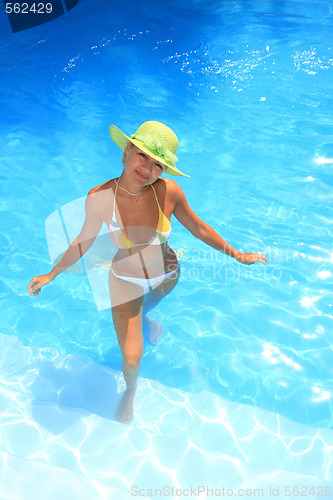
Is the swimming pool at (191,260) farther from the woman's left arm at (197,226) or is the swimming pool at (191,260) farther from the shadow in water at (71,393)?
the woman's left arm at (197,226)

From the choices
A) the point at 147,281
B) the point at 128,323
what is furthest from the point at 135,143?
the point at 128,323

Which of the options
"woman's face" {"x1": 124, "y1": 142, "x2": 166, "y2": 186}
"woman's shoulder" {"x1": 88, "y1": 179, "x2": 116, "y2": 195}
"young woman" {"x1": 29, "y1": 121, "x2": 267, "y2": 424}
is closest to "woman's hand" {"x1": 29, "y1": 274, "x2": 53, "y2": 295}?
"young woman" {"x1": 29, "y1": 121, "x2": 267, "y2": 424}

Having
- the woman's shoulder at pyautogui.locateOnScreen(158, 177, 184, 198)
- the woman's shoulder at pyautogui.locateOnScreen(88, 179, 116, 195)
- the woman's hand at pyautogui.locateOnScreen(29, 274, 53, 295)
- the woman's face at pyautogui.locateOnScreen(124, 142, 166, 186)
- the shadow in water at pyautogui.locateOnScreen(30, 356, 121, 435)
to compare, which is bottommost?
the shadow in water at pyautogui.locateOnScreen(30, 356, 121, 435)

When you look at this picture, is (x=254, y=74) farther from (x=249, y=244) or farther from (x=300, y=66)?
(x=249, y=244)

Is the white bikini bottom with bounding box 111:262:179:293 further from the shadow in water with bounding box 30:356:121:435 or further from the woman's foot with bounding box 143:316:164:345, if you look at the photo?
the shadow in water with bounding box 30:356:121:435

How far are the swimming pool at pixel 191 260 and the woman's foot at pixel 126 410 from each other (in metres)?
0.07

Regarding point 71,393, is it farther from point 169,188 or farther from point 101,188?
point 169,188

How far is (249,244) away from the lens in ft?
14.7

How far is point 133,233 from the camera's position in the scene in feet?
9.73

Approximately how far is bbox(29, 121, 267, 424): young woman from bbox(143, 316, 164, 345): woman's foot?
0.60m

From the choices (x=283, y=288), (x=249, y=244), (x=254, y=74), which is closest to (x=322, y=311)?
(x=283, y=288)

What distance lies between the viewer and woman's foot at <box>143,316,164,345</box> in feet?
12.3

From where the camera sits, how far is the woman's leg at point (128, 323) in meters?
2.96

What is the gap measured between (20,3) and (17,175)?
494 cm
